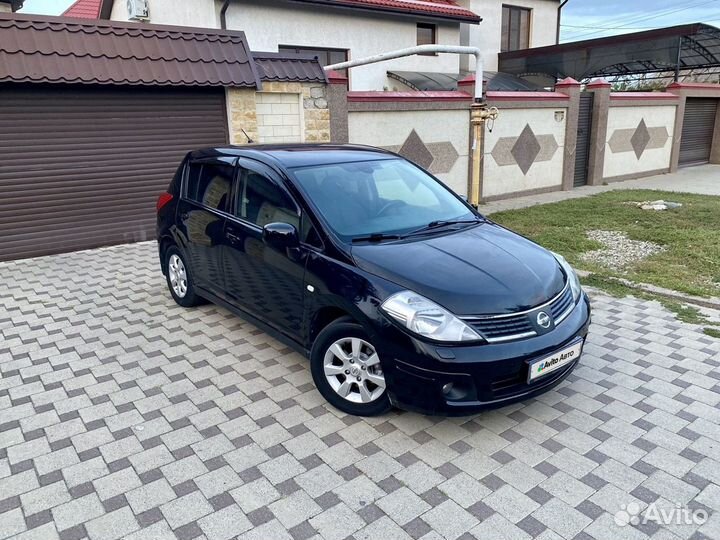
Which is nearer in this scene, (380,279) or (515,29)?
(380,279)

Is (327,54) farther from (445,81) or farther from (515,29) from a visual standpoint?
(515,29)

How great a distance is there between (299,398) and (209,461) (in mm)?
819

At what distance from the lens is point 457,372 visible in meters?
2.90

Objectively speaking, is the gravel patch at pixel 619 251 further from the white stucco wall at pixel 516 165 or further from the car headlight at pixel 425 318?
the car headlight at pixel 425 318

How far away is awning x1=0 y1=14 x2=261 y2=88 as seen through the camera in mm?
6805

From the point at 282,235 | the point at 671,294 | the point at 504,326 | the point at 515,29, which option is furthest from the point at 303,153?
the point at 515,29

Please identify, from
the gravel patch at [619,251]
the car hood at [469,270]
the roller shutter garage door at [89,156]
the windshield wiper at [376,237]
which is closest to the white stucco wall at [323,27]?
the roller shutter garage door at [89,156]

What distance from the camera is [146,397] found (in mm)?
3740

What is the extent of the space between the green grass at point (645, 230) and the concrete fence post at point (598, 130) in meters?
1.80

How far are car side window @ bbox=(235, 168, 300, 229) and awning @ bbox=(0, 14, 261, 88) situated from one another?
435 cm

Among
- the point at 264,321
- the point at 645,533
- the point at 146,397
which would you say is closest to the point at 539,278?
the point at 645,533

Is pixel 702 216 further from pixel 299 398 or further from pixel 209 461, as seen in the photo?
pixel 209 461

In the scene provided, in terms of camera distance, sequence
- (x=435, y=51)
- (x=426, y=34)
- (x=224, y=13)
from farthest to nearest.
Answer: (x=426, y=34) < (x=224, y=13) < (x=435, y=51)

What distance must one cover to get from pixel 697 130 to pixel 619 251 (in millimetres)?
13787
